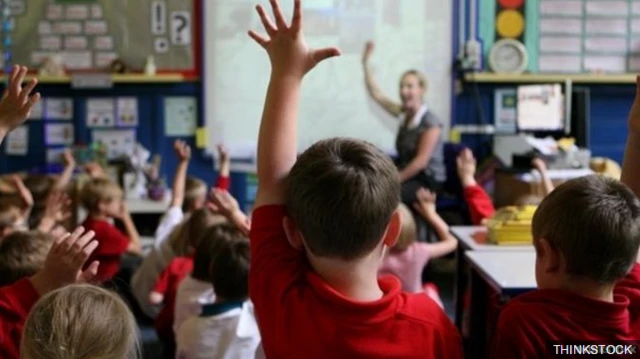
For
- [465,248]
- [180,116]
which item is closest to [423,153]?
[180,116]

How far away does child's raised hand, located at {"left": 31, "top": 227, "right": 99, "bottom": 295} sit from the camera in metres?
1.45

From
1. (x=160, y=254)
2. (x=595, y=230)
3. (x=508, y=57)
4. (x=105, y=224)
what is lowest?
(x=160, y=254)

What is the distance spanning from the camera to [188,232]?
3230mm

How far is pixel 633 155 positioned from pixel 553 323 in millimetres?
442

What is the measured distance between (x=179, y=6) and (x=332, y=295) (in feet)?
15.6

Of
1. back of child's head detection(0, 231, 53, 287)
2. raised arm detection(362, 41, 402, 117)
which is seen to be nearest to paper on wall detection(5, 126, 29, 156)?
raised arm detection(362, 41, 402, 117)

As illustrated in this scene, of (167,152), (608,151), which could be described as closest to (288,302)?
(167,152)

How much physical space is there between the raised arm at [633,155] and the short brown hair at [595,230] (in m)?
0.24

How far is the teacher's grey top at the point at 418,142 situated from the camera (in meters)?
5.19

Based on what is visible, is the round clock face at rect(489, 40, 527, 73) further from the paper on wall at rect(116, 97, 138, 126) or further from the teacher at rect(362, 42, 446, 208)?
the paper on wall at rect(116, 97, 138, 126)

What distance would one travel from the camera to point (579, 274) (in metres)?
1.34

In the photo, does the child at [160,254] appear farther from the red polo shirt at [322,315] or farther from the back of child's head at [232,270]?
the red polo shirt at [322,315]

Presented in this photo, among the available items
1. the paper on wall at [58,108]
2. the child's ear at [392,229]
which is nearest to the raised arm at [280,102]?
the child's ear at [392,229]

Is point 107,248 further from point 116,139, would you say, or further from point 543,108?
point 543,108
